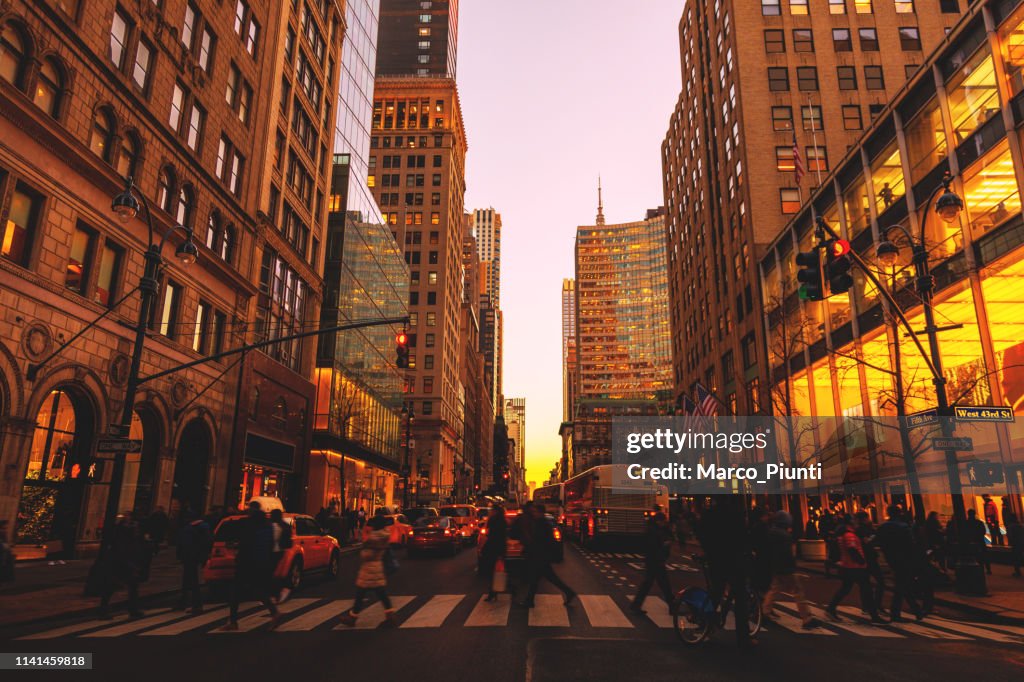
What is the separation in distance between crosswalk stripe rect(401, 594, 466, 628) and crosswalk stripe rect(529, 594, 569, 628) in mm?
1608

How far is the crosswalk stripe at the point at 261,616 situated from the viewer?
33.6 ft

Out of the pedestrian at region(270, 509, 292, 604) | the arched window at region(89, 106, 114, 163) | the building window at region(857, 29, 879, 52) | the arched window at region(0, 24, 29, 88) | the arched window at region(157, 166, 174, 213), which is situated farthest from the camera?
the building window at region(857, 29, 879, 52)

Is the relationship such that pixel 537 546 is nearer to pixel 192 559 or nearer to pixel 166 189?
pixel 192 559

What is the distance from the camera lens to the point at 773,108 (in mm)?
52688

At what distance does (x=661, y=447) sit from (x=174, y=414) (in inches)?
1912

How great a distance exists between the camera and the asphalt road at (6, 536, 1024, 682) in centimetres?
738

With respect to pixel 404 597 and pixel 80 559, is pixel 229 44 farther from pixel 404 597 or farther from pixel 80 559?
pixel 404 597

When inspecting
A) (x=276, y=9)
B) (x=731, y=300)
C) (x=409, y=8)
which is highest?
(x=409, y=8)

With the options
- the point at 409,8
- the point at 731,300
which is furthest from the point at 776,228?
the point at 409,8

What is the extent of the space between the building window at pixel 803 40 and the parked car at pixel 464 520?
157ft

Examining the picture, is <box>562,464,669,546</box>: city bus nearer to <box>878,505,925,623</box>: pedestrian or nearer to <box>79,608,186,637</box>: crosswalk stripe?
<box>878,505,925,623</box>: pedestrian

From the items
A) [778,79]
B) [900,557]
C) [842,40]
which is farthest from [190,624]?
[842,40]

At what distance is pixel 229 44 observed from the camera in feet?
104

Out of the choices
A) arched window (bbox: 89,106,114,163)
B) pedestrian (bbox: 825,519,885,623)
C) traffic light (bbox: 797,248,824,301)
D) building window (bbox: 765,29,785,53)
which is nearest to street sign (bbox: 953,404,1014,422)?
pedestrian (bbox: 825,519,885,623)
